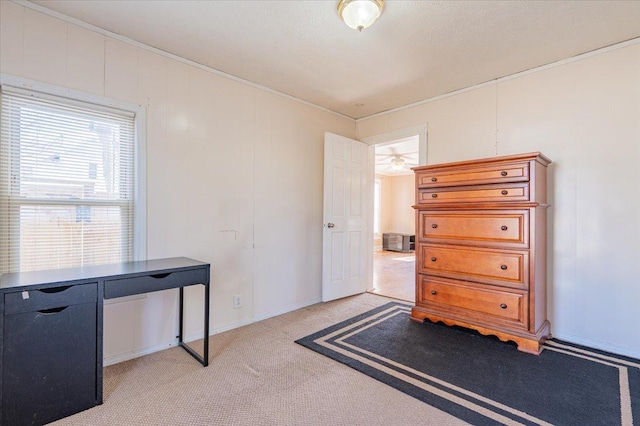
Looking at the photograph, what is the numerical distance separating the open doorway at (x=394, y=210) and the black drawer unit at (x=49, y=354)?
194 inches

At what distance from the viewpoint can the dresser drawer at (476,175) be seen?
2570mm

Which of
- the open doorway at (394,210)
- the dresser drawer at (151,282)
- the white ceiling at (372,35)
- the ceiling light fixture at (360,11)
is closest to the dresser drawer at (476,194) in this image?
the white ceiling at (372,35)

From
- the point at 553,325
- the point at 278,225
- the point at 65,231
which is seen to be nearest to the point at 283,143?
the point at 278,225

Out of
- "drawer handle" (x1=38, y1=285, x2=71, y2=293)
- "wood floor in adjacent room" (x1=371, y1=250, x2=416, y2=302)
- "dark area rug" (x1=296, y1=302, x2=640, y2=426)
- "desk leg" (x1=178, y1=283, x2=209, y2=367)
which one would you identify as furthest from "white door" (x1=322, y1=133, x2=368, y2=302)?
"drawer handle" (x1=38, y1=285, x2=71, y2=293)

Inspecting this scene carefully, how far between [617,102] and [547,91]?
20.4 inches

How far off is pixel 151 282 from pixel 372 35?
2378mm

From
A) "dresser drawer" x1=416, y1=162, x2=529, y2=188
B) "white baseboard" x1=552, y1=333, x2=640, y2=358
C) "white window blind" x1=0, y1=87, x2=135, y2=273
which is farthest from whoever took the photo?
"dresser drawer" x1=416, y1=162, x2=529, y2=188

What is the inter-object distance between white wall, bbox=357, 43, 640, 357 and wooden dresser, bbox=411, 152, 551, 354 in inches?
7.1

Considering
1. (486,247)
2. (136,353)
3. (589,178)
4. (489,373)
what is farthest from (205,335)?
(589,178)

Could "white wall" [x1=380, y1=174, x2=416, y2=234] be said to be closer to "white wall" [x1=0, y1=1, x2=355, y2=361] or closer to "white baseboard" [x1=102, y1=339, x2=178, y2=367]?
"white wall" [x1=0, y1=1, x2=355, y2=361]

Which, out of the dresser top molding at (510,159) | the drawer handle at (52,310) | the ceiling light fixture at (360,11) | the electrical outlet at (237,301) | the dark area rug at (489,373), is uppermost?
the ceiling light fixture at (360,11)

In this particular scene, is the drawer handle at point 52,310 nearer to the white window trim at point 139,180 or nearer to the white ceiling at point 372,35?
the white window trim at point 139,180

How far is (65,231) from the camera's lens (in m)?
2.22

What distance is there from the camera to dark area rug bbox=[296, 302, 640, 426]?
175 cm
